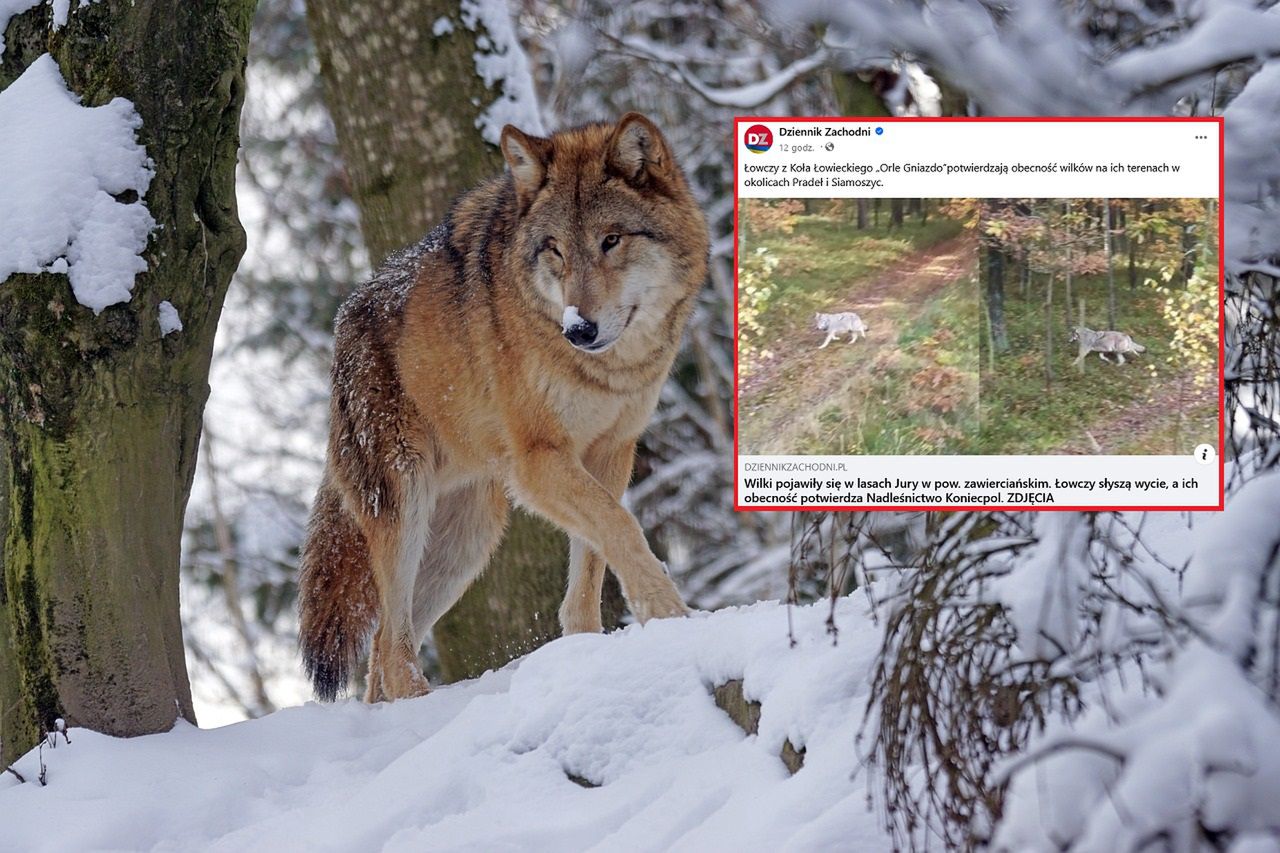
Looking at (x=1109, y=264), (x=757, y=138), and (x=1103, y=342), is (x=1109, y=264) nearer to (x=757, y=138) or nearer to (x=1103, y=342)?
(x=1103, y=342)

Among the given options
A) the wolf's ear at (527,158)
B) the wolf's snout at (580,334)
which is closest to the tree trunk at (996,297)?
the wolf's snout at (580,334)

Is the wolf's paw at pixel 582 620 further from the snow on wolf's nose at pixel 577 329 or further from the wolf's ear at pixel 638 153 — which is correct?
the wolf's ear at pixel 638 153

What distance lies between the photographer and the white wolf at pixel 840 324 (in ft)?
12.3

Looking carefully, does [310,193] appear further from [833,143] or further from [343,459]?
[833,143]

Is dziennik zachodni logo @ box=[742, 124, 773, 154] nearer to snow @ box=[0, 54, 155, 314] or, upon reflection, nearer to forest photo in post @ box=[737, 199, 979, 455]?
forest photo in post @ box=[737, 199, 979, 455]

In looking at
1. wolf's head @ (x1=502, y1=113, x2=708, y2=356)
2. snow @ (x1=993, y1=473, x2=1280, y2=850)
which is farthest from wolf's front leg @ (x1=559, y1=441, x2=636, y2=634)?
snow @ (x1=993, y1=473, x2=1280, y2=850)

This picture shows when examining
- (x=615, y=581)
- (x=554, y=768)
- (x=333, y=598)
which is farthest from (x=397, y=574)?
(x=554, y=768)

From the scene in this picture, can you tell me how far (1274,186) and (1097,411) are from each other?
679mm

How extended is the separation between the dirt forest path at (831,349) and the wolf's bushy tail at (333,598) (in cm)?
309

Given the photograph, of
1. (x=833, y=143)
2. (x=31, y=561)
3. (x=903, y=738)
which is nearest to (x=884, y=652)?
(x=903, y=738)

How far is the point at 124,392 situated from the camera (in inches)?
196

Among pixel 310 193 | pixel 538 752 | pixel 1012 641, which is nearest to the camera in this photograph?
pixel 1012 641

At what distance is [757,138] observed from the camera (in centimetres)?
378

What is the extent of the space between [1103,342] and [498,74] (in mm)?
4544
